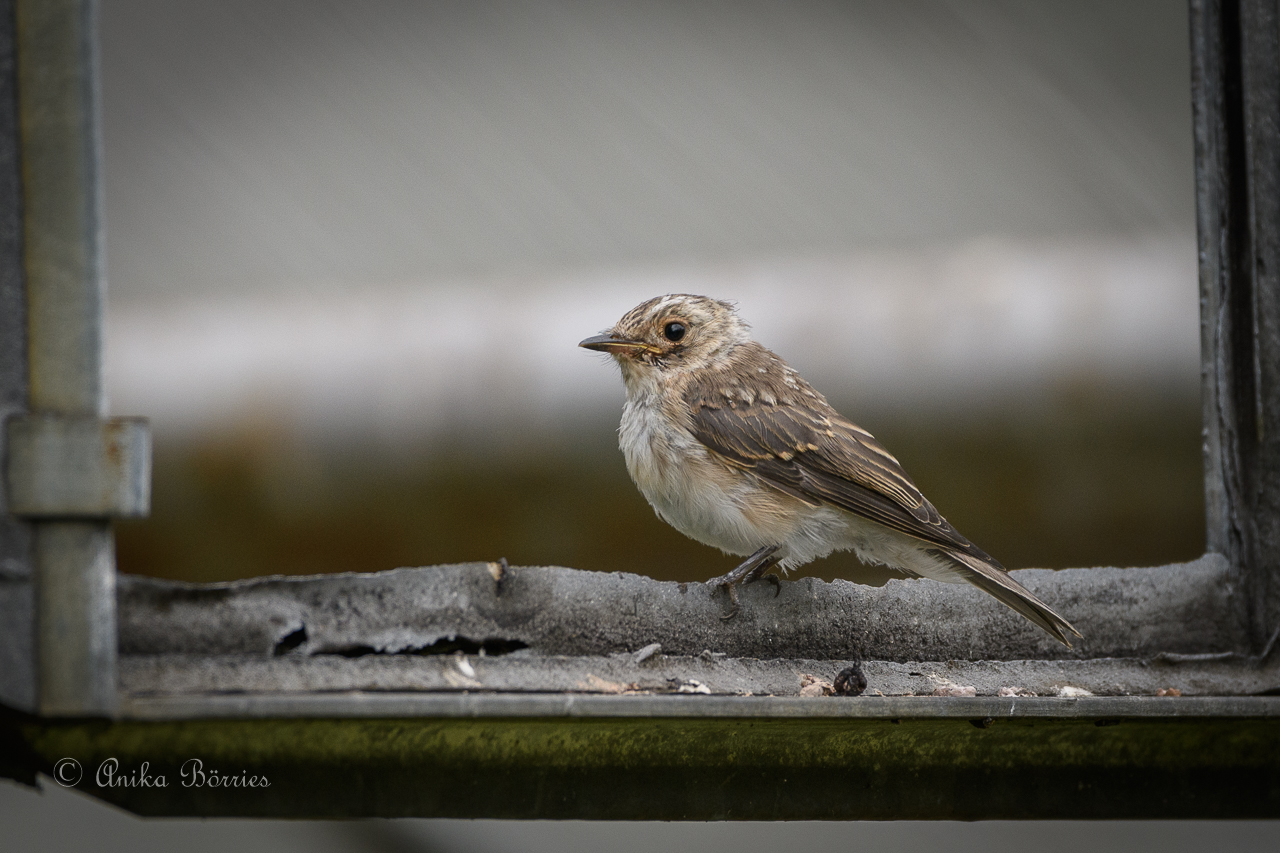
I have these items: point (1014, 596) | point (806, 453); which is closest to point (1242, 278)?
point (1014, 596)

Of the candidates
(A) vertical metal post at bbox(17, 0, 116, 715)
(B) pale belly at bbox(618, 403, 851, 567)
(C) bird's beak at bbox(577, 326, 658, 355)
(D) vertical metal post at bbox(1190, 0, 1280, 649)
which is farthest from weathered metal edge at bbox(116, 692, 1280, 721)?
(C) bird's beak at bbox(577, 326, 658, 355)

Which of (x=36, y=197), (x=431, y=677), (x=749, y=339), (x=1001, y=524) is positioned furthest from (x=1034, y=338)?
(x=36, y=197)

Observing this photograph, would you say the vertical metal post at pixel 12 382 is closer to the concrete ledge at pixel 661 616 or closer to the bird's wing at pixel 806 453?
the concrete ledge at pixel 661 616

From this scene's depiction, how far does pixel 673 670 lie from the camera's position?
6.61ft

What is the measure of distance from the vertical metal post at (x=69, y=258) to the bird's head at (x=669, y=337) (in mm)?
1134

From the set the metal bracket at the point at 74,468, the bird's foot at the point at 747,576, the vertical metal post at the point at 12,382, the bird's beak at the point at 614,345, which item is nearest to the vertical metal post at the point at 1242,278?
the bird's foot at the point at 747,576

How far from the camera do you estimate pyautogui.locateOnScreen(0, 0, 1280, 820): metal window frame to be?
159cm

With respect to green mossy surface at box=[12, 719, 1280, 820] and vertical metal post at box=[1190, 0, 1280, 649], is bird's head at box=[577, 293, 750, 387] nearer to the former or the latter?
green mossy surface at box=[12, 719, 1280, 820]

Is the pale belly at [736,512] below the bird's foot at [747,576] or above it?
above

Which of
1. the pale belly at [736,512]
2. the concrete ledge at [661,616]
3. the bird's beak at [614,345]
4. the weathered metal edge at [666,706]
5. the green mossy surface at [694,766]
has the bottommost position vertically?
the green mossy surface at [694,766]
